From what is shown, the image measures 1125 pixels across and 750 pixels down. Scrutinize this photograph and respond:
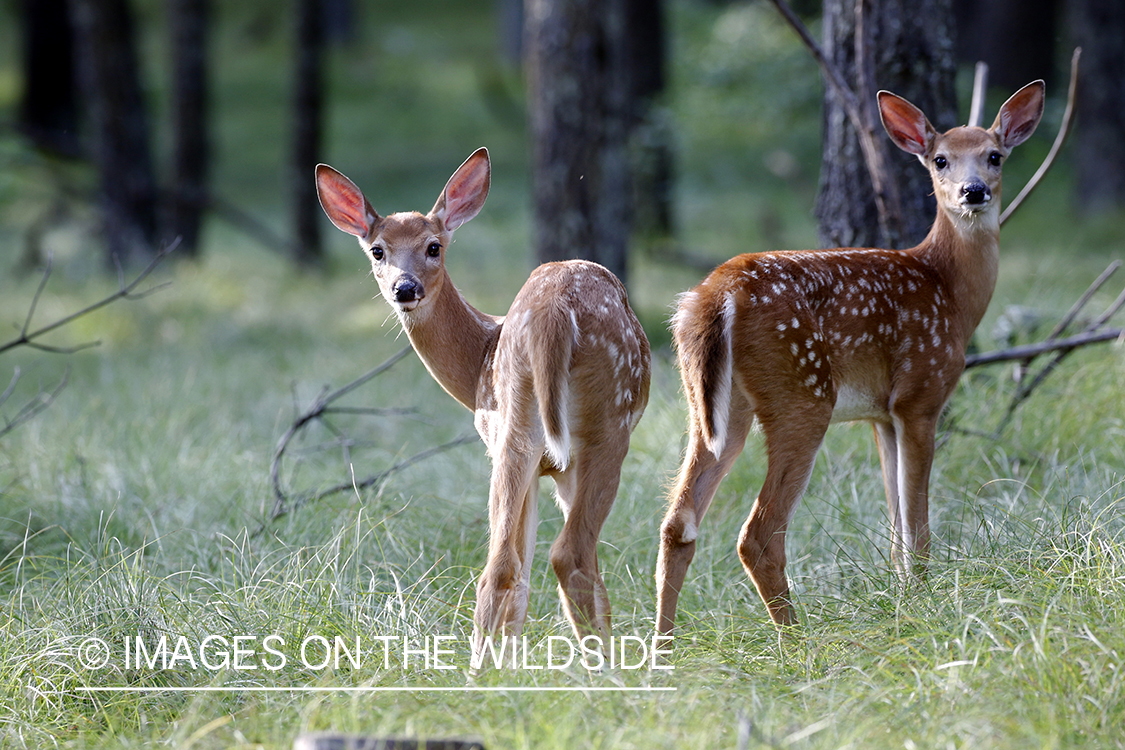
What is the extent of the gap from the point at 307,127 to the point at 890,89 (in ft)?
30.3

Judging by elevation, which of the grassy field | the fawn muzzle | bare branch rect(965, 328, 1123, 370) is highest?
the fawn muzzle

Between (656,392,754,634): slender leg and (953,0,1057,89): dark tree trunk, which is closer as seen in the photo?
Result: (656,392,754,634): slender leg

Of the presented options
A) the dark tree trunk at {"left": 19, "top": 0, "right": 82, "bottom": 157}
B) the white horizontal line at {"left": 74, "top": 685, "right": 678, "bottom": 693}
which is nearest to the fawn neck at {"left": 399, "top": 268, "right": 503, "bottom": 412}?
the white horizontal line at {"left": 74, "top": 685, "right": 678, "bottom": 693}

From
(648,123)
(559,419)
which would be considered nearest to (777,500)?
(559,419)

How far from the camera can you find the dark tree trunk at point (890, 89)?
16.4ft

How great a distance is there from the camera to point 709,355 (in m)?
3.45

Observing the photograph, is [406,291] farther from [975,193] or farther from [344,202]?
[975,193]

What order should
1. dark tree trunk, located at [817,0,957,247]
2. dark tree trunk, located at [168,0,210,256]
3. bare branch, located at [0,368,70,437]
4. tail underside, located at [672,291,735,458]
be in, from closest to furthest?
tail underside, located at [672,291,735,458] < bare branch, located at [0,368,70,437] < dark tree trunk, located at [817,0,957,247] < dark tree trunk, located at [168,0,210,256]

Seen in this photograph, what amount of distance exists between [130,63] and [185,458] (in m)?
9.03

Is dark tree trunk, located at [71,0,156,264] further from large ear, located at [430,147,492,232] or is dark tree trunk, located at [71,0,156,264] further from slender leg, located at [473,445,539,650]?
slender leg, located at [473,445,539,650]

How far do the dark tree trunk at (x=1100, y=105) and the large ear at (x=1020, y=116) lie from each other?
9764mm

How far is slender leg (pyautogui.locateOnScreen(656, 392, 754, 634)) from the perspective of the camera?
344cm

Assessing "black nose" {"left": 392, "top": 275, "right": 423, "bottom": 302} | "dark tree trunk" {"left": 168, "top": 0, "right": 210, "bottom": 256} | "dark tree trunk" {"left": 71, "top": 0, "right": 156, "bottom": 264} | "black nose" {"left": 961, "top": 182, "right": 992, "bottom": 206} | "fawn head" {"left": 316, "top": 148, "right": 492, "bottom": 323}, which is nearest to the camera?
"black nose" {"left": 392, "top": 275, "right": 423, "bottom": 302}

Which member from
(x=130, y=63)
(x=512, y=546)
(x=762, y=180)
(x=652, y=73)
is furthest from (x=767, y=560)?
(x=762, y=180)
